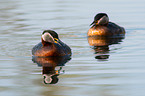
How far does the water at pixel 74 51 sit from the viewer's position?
1191cm

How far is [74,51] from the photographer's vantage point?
1723cm

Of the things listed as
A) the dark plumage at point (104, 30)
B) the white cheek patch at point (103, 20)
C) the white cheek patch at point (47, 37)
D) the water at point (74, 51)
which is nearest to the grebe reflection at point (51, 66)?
the water at point (74, 51)

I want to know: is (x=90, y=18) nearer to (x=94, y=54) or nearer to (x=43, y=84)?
(x=94, y=54)

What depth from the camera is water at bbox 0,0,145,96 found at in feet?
39.1

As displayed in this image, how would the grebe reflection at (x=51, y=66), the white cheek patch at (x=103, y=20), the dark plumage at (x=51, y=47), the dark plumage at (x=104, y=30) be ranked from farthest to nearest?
the white cheek patch at (x=103, y=20)
the dark plumage at (x=104, y=30)
the dark plumage at (x=51, y=47)
the grebe reflection at (x=51, y=66)

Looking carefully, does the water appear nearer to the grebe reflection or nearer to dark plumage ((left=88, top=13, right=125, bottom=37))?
the grebe reflection

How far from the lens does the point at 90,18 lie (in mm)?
24578

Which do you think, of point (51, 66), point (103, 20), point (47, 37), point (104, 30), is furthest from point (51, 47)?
point (103, 20)

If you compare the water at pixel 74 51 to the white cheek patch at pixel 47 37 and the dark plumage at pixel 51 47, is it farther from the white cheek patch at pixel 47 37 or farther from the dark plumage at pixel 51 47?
the white cheek patch at pixel 47 37

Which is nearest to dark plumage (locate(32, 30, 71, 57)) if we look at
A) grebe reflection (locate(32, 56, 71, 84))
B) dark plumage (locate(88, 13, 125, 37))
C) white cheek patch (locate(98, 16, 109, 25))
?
grebe reflection (locate(32, 56, 71, 84))

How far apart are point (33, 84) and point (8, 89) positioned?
2.35 ft

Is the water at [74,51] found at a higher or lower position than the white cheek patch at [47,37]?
lower

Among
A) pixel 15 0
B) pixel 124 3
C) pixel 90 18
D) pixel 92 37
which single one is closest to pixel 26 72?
pixel 92 37

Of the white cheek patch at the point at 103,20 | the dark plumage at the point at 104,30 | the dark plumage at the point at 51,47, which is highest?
the dark plumage at the point at 51,47
